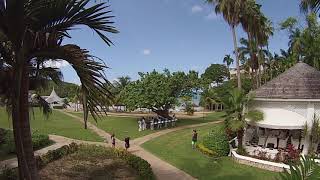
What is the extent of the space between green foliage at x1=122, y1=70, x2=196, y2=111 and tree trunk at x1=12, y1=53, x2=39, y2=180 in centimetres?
3477

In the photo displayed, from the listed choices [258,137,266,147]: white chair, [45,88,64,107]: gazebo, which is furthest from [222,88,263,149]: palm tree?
[45,88,64,107]: gazebo

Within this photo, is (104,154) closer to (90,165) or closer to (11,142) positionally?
(90,165)

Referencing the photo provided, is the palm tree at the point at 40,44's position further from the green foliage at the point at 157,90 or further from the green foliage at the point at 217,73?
the green foliage at the point at 217,73

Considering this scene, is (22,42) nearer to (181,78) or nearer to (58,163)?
(58,163)

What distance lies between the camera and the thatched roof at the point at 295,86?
22.0m

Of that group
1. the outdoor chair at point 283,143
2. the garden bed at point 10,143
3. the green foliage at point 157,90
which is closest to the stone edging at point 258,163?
the outdoor chair at point 283,143

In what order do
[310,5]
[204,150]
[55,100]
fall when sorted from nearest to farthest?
1. [310,5]
2. [204,150]
3. [55,100]

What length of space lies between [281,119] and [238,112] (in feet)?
8.13

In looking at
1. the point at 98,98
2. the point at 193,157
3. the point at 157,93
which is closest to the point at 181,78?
the point at 157,93

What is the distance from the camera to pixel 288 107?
72.4 feet

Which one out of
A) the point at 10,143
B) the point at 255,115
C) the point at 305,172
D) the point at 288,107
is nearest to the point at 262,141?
the point at 255,115

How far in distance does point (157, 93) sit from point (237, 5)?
37.7 feet

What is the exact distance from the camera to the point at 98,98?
6051 millimetres

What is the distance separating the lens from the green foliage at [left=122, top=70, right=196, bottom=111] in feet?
136
